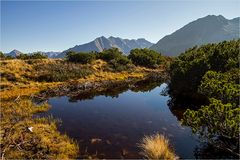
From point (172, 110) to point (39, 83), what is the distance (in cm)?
2463

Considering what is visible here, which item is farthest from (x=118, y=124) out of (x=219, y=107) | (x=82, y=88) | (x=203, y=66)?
(x=82, y=88)

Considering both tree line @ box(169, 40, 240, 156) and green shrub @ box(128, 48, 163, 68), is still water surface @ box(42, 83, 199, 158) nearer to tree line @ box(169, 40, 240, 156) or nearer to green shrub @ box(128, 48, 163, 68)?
tree line @ box(169, 40, 240, 156)

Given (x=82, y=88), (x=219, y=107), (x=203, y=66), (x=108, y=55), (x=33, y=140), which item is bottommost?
(x=33, y=140)

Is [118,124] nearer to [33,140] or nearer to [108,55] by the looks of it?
[33,140]

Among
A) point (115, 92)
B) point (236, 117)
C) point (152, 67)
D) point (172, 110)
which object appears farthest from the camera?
point (152, 67)

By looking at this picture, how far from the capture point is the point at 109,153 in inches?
605

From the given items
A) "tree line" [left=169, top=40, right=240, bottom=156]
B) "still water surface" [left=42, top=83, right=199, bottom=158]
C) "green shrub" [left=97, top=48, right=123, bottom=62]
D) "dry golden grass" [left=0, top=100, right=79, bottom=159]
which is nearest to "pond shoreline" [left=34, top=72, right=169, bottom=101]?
"still water surface" [left=42, top=83, right=199, bottom=158]

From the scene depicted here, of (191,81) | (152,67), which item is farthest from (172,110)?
(152,67)

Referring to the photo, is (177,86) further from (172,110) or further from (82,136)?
(82,136)

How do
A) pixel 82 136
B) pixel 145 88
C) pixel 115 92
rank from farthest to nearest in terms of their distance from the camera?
pixel 145 88, pixel 115 92, pixel 82 136

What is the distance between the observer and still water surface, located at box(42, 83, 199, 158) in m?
16.2

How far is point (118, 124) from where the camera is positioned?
21.7 meters

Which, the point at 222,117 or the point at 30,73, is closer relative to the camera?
the point at 222,117

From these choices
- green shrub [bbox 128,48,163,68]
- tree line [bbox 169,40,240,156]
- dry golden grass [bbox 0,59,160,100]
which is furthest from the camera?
green shrub [bbox 128,48,163,68]
